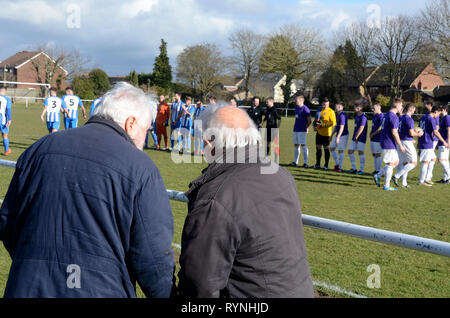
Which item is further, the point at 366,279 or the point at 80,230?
the point at 366,279

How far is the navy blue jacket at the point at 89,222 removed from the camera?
198 cm

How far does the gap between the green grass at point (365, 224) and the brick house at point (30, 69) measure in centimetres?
5625

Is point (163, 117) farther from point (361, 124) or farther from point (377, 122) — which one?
point (377, 122)

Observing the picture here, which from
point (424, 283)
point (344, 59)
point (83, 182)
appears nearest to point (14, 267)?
point (83, 182)

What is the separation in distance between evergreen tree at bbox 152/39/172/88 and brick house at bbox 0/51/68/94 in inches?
575

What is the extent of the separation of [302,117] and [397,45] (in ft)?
136

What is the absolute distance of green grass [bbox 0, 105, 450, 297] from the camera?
4.68m

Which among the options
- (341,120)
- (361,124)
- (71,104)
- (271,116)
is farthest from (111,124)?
(71,104)

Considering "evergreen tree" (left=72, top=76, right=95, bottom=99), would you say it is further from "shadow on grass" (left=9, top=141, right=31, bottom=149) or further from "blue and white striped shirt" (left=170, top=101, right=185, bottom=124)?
"blue and white striped shirt" (left=170, top=101, right=185, bottom=124)

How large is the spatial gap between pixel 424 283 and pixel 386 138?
581 cm

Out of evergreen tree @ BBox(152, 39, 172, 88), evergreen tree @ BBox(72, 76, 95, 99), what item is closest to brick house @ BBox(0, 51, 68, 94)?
evergreen tree @ BBox(72, 76, 95, 99)

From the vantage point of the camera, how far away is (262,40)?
68.3 meters
